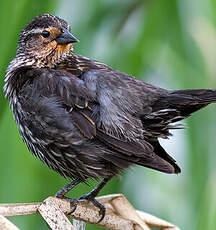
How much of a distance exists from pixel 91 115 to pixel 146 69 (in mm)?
817

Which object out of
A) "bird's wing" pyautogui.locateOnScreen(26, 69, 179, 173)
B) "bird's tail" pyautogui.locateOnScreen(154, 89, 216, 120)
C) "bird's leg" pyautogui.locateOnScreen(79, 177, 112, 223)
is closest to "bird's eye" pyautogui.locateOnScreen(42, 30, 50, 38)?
"bird's wing" pyautogui.locateOnScreen(26, 69, 179, 173)

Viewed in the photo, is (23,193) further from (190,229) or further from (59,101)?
(190,229)

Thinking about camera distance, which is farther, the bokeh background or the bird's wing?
the bokeh background

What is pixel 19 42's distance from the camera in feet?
9.98

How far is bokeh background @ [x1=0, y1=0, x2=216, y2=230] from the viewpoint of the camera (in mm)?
2840

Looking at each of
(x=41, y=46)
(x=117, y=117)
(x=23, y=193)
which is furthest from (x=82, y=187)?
(x=41, y=46)

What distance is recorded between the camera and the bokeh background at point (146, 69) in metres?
2.84

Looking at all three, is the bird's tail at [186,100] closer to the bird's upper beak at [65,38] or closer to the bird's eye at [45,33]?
the bird's upper beak at [65,38]

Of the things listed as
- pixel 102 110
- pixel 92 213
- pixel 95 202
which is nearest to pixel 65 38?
pixel 102 110

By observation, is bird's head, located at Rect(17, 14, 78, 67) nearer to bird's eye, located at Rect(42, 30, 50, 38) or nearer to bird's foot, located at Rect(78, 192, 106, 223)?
bird's eye, located at Rect(42, 30, 50, 38)

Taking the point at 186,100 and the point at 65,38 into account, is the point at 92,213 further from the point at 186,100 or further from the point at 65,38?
the point at 65,38

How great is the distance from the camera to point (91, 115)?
2604 mm

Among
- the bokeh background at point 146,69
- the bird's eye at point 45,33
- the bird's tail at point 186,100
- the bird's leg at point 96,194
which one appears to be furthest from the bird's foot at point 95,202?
the bird's eye at point 45,33

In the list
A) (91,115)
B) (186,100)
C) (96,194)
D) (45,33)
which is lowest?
(96,194)
